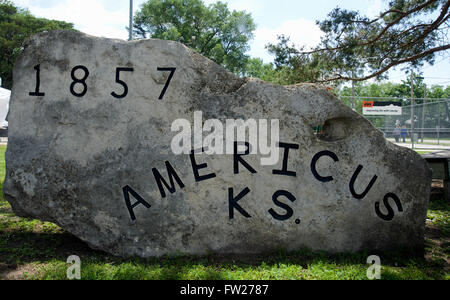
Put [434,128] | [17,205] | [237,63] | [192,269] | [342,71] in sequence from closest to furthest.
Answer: [192,269]
[17,205]
[342,71]
[434,128]
[237,63]

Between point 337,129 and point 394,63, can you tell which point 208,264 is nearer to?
point 337,129

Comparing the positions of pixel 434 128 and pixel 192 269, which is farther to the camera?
pixel 434 128

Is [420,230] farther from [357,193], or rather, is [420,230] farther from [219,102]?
[219,102]

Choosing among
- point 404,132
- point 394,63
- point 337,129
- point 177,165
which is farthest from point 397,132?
point 177,165

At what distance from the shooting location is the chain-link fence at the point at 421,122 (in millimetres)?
14320

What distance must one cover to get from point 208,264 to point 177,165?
1.03 metres

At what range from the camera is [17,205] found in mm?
3488

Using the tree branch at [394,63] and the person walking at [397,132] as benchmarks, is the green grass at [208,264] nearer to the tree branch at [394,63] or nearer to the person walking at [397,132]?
the tree branch at [394,63]

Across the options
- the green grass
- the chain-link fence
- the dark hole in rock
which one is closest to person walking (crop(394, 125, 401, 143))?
the chain-link fence

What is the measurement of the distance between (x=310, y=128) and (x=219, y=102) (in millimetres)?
1009

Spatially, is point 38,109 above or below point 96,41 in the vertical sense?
below

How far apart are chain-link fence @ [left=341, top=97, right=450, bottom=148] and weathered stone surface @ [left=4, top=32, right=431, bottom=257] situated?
10.9 meters

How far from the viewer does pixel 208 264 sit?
3.30 m
